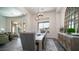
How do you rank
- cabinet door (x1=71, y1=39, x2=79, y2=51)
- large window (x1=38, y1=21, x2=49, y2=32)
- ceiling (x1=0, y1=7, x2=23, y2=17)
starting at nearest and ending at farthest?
cabinet door (x1=71, y1=39, x2=79, y2=51) → ceiling (x1=0, y1=7, x2=23, y2=17) → large window (x1=38, y1=21, x2=49, y2=32)

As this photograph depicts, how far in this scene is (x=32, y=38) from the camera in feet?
9.29

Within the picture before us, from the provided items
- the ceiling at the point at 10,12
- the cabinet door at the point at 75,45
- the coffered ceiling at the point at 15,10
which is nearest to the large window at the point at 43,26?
the coffered ceiling at the point at 15,10

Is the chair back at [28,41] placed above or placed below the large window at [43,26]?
below

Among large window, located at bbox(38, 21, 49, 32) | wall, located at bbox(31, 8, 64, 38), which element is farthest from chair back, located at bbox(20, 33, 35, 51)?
large window, located at bbox(38, 21, 49, 32)

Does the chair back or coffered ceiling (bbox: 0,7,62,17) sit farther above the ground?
coffered ceiling (bbox: 0,7,62,17)

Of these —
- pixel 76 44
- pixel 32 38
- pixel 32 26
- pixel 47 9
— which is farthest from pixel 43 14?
pixel 76 44

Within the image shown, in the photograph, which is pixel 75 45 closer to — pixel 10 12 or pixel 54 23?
pixel 54 23

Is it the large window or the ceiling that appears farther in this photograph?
the large window

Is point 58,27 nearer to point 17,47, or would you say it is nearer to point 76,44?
point 76,44

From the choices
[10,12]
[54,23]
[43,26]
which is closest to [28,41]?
[43,26]

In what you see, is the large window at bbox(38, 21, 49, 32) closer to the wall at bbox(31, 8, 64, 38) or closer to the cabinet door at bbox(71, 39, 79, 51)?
the wall at bbox(31, 8, 64, 38)

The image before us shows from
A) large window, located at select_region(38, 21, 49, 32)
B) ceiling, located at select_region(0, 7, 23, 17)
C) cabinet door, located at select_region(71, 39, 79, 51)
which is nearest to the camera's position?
cabinet door, located at select_region(71, 39, 79, 51)

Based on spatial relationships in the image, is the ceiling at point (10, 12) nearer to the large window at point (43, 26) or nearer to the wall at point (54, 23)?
the wall at point (54, 23)
